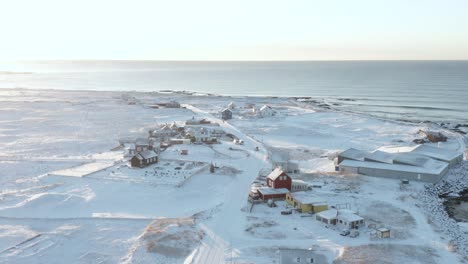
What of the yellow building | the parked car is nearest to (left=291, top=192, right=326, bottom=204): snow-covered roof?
the yellow building

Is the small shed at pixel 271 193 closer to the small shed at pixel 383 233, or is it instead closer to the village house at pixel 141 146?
the small shed at pixel 383 233

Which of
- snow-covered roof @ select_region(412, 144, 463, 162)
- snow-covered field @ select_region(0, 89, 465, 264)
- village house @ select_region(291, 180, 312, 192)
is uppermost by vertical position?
snow-covered roof @ select_region(412, 144, 463, 162)

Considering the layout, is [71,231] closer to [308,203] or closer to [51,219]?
[51,219]

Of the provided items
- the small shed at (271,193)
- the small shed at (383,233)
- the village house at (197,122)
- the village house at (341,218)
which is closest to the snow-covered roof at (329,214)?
the village house at (341,218)

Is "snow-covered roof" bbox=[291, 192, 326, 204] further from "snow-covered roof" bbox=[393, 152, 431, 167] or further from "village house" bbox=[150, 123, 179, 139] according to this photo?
"village house" bbox=[150, 123, 179, 139]

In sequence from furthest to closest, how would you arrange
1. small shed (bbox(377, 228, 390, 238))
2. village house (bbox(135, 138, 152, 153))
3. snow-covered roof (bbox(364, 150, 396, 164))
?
village house (bbox(135, 138, 152, 153)) → snow-covered roof (bbox(364, 150, 396, 164)) → small shed (bbox(377, 228, 390, 238))

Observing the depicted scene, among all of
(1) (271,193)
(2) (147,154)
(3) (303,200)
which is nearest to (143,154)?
(2) (147,154)
